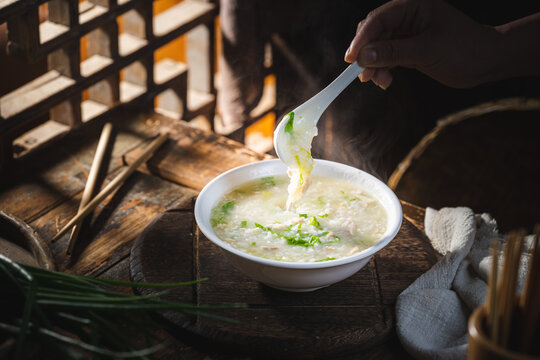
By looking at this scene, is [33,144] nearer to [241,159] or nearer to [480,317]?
[241,159]

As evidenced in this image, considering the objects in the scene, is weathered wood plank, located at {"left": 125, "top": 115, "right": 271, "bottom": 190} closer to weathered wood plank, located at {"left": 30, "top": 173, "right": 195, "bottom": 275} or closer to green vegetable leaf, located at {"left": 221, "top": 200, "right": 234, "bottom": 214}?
weathered wood plank, located at {"left": 30, "top": 173, "right": 195, "bottom": 275}

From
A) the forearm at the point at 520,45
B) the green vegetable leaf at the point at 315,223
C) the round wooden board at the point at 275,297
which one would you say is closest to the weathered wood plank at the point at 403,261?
the round wooden board at the point at 275,297

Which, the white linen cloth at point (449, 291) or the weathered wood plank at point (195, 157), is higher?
the white linen cloth at point (449, 291)

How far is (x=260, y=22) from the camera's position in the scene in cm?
328

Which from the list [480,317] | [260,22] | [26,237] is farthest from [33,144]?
[480,317]

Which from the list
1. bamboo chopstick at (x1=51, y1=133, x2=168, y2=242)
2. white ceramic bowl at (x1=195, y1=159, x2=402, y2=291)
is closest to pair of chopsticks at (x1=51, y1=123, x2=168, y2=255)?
bamboo chopstick at (x1=51, y1=133, x2=168, y2=242)

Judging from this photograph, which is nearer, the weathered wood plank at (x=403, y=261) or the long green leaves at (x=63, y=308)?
the long green leaves at (x=63, y=308)

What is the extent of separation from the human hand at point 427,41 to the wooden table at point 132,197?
577 mm

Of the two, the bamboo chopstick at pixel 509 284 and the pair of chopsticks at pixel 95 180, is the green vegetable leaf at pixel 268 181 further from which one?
the bamboo chopstick at pixel 509 284

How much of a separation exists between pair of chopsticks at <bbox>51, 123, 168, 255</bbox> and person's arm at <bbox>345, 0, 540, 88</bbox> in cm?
89

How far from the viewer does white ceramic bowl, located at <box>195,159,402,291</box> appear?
1.58 meters

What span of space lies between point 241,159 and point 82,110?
84cm

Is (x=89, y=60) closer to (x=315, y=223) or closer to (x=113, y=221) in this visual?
(x=113, y=221)

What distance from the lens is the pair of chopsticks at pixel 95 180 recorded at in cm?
203
